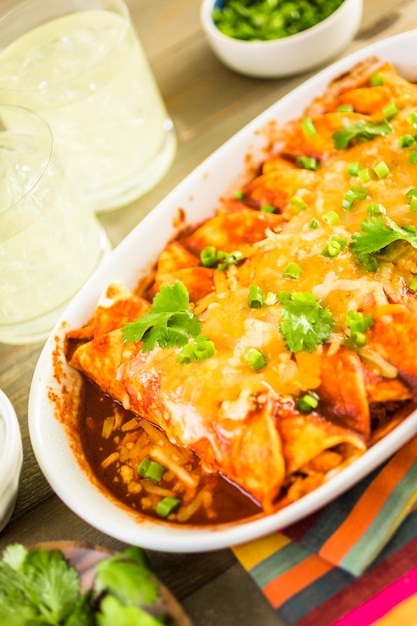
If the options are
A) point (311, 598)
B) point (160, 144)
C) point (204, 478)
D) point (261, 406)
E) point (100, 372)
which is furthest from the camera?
point (160, 144)

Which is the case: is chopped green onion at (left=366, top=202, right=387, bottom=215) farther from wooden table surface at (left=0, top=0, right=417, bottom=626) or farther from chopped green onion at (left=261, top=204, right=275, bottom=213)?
wooden table surface at (left=0, top=0, right=417, bottom=626)

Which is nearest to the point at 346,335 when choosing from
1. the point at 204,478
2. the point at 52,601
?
the point at 204,478

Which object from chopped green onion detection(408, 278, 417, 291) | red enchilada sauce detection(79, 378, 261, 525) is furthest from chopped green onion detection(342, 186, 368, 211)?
red enchilada sauce detection(79, 378, 261, 525)

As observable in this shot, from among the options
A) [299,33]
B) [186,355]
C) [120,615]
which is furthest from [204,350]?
[299,33]

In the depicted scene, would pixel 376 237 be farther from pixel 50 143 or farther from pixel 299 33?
pixel 299 33

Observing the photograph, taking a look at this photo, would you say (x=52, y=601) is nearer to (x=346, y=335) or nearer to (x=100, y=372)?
(x=100, y=372)

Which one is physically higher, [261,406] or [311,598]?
[261,406]
